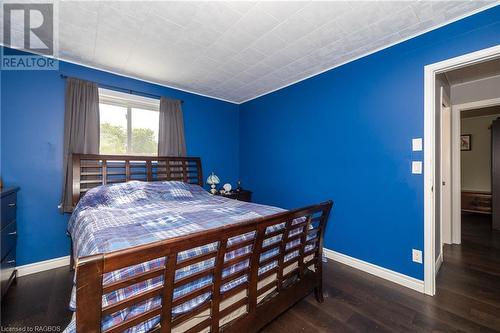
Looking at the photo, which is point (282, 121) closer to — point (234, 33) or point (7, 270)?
point (234, 33)

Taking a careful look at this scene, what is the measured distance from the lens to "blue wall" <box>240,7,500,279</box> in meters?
2.20

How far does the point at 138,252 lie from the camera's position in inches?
35.4

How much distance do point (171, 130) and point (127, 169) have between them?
3.19ft

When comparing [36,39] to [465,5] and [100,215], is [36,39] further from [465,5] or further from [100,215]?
[465,5]

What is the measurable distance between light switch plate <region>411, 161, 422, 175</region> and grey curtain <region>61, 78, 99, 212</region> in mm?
4029

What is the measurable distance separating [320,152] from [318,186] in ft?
1.71

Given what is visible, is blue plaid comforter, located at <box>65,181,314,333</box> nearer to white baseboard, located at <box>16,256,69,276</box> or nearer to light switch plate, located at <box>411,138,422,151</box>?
white baseboard, located at <box>16,256,69,276</box>

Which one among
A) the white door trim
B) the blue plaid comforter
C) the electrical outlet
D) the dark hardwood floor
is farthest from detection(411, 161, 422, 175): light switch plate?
the white door trim

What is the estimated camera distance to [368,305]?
195cm

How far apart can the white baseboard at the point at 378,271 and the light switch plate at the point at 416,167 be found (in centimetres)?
113

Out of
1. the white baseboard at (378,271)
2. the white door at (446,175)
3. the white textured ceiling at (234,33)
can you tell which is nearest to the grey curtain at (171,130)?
the white textured ceiling at (234,33)

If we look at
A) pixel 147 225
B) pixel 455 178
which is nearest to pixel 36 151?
pixel 147 225

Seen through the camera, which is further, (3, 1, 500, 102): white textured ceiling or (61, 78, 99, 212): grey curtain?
(61, 78, 99, 212): grey curtain

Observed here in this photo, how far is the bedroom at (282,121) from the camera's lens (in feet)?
6.09
